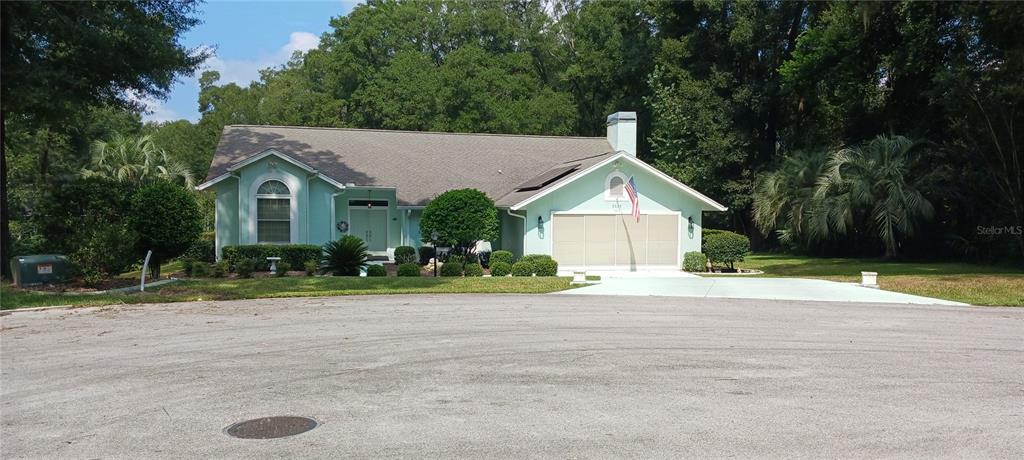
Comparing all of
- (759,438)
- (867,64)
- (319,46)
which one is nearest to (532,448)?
(759,438)

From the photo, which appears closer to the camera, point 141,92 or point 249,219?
point 141,92

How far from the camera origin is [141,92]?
69.1 feet

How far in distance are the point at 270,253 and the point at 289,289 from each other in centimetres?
640

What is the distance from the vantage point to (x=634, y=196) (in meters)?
24.9

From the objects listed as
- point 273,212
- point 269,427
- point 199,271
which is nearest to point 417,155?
point 273,212

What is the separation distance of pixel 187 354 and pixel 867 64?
98.4 ft

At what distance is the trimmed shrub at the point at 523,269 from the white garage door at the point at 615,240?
298cm

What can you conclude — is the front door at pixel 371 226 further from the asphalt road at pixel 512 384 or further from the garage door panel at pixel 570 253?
the asphalt road at pixel 512 384

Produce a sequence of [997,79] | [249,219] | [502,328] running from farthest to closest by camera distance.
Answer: [997,79] → [249,219] → [502,328]

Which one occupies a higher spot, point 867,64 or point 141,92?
point 867,64

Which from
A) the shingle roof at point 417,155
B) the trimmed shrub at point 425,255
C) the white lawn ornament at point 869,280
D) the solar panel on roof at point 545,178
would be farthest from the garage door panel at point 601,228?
the white lawn ornament at point 869,280

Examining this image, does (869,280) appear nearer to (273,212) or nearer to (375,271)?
(375,271)

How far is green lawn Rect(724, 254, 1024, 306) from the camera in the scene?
56.5 feet

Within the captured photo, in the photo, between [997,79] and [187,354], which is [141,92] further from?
[997,79]
